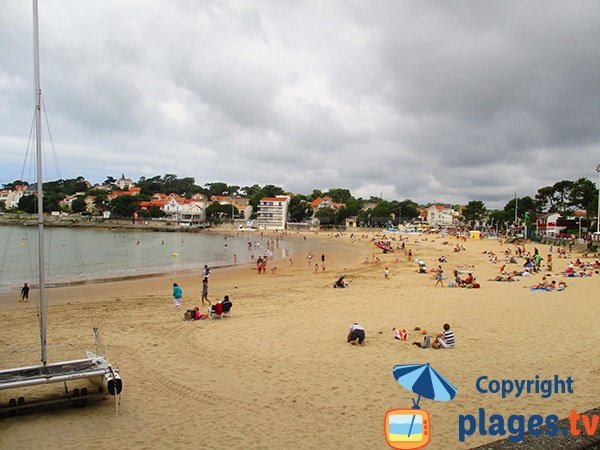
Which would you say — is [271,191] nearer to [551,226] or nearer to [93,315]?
[551,226]

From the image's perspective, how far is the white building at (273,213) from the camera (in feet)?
429

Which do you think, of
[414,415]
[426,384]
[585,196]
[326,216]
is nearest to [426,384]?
[426,384]

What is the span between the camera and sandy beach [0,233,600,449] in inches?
273

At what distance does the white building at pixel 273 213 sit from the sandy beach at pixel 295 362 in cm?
11041

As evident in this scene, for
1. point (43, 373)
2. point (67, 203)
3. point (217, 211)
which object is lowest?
point (43, 373)

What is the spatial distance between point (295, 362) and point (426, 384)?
16.3 feet

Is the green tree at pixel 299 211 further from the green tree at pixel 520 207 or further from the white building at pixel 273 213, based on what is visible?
the green tree at pixel 520 207

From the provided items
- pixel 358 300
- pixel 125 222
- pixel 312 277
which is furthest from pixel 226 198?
pixel 358 300

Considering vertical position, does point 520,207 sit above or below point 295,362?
above

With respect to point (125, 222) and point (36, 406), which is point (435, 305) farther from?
point (125, 222)

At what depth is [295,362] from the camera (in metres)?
10.1

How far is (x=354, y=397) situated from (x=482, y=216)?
12471 centimetres

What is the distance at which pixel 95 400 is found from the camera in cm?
822

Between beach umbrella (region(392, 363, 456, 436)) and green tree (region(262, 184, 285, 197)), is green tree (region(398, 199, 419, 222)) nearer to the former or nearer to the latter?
green tree (region(262, 184, 285, 197))
